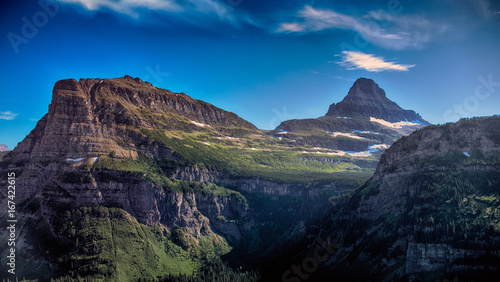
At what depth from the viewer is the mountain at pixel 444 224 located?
15000 centimetres

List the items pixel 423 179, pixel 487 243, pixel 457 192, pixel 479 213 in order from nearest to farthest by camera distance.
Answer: pixel 487 243 → pixel 479 213 → pixel 457 192 → pixel 423 179

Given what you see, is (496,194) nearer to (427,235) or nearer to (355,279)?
(427,235)

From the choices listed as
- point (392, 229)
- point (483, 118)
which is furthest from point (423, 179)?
point (483, 118)

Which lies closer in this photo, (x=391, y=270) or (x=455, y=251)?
(x=455, y=251)

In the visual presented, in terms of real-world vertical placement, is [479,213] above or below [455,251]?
above

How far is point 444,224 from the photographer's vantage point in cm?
16325

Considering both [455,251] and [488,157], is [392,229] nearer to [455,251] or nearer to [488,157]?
[455,251]

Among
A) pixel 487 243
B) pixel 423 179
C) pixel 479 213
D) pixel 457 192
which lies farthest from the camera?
pixel 423 179

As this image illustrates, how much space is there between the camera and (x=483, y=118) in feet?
647

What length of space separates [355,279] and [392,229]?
95.3 ft

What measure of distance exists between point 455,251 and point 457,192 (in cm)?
3255

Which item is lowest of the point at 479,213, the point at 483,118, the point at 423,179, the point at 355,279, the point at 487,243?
the point at 355,279

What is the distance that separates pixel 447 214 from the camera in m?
168

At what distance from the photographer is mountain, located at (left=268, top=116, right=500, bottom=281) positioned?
15000cm
